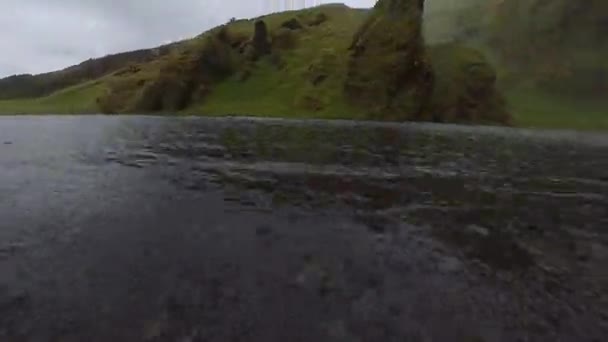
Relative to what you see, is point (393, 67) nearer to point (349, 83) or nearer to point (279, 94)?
point (349, 83)

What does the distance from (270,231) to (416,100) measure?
5163 inches

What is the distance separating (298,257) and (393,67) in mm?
136983

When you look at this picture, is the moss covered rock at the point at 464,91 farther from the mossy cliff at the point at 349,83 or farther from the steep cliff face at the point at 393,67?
the steep cliff face at the point at 393,67

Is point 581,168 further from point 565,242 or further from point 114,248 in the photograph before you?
point 114,248

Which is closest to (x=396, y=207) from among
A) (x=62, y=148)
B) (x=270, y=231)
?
(x=270, y=231)

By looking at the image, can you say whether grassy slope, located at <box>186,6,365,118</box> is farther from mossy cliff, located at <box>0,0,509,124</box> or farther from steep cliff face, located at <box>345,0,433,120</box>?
steep cliff face, located at <box>345,0,433,120</box>

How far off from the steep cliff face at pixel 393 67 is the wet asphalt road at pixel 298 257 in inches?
4412

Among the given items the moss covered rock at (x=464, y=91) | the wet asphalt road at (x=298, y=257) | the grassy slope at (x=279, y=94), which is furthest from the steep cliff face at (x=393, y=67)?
the wet asphalt road at (x=298, y=257)

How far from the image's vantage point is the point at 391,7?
154m

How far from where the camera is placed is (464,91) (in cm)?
16088

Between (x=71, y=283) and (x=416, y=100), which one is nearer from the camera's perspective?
(x=71, y=283)

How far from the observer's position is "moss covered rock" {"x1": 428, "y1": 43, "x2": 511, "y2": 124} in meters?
156

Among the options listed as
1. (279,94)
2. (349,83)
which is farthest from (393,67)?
(279,94)

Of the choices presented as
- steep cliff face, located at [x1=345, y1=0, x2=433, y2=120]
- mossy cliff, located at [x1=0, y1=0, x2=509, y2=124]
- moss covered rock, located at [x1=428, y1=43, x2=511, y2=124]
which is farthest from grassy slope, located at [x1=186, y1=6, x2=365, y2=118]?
moss covered rock, located at [x1=428, y1=43, x2=511, y2=124]
